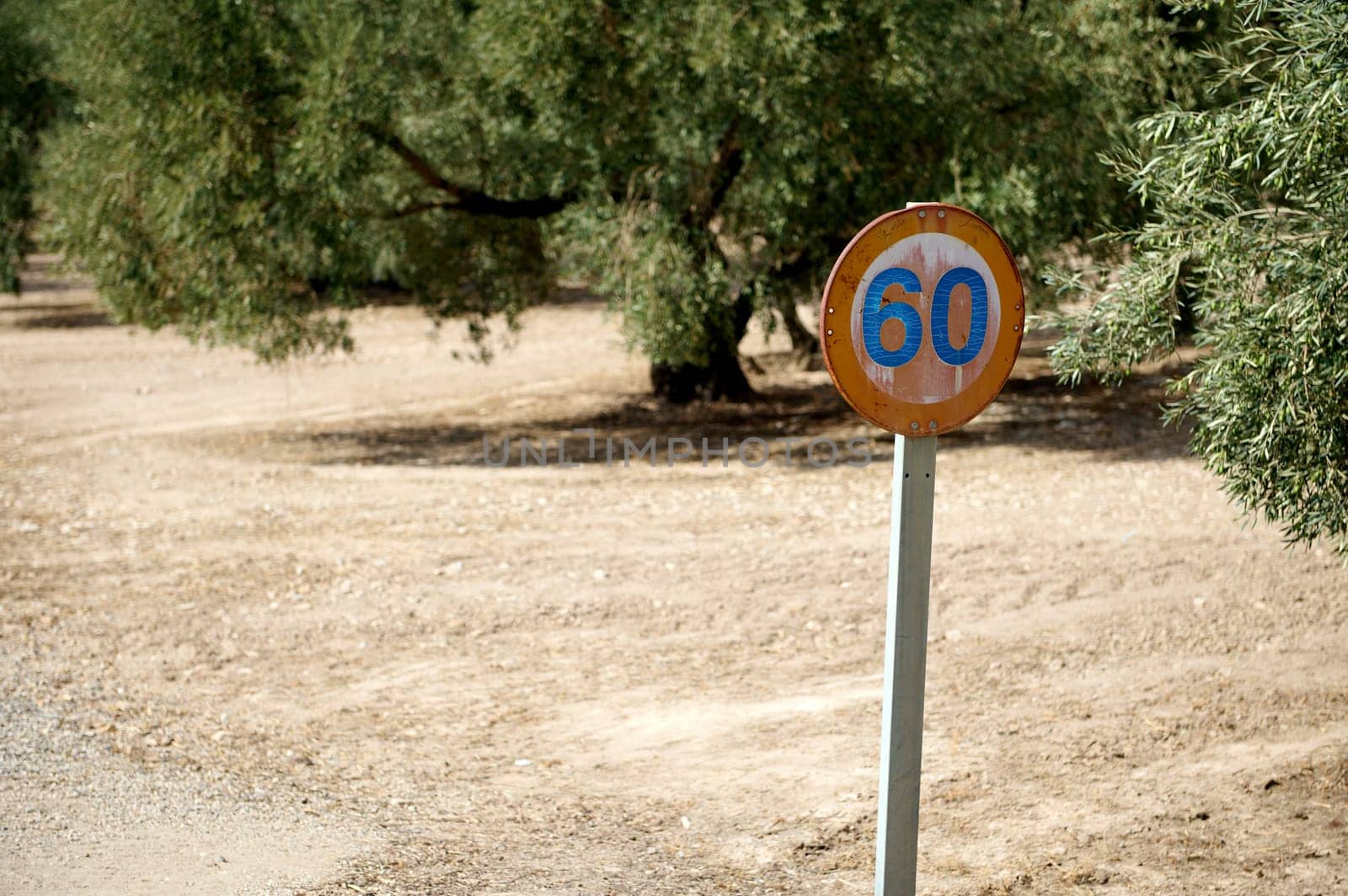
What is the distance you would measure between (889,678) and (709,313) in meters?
8.23

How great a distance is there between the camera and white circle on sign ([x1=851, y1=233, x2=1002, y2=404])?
3.20 metres

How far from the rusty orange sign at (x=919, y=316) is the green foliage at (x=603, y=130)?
7299mm

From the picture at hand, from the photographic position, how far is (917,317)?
127 inches

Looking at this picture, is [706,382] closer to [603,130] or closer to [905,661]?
[603,130]

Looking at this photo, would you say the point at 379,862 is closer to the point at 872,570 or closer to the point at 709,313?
the point at 872,570

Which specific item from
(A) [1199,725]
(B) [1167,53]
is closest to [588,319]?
(B) [1167,53]

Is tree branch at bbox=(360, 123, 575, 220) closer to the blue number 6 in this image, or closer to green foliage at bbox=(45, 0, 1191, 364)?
green foliage at bbox=(45, 0, 1191, 364)

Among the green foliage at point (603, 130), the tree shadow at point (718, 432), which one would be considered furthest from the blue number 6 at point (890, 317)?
the tree shadow at point (718, 432)

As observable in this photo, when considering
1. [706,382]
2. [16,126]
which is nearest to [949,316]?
[706,382]

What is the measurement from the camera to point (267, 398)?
17.0 metres

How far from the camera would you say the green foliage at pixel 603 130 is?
10.7m

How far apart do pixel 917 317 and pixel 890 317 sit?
2.7 inches

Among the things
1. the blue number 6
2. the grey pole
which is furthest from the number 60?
the grey pole

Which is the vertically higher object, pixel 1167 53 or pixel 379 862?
pixel 1167 53
